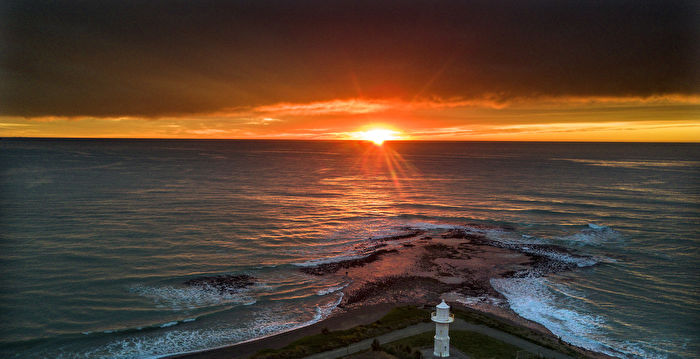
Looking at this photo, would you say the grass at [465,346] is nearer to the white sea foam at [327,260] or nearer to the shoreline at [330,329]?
the shoreline at [330,329]

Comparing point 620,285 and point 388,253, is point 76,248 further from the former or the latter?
Result: point 620,285

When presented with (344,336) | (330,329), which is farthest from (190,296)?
(344,336)

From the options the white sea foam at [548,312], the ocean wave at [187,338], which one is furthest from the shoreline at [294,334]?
the white sea foam at [548,312]

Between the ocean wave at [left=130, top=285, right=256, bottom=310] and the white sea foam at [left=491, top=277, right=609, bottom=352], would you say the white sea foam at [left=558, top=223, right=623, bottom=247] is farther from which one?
the ocean wave at [left=130, top=285, right=256, bottom=310]

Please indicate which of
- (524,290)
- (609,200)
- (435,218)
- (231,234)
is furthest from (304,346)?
(609,200)

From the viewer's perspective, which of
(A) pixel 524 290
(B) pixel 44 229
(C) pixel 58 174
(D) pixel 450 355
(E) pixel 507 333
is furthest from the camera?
(C) pixel 58 174

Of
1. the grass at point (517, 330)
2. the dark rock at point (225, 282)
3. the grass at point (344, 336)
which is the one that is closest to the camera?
the grass at point (344, 336)
